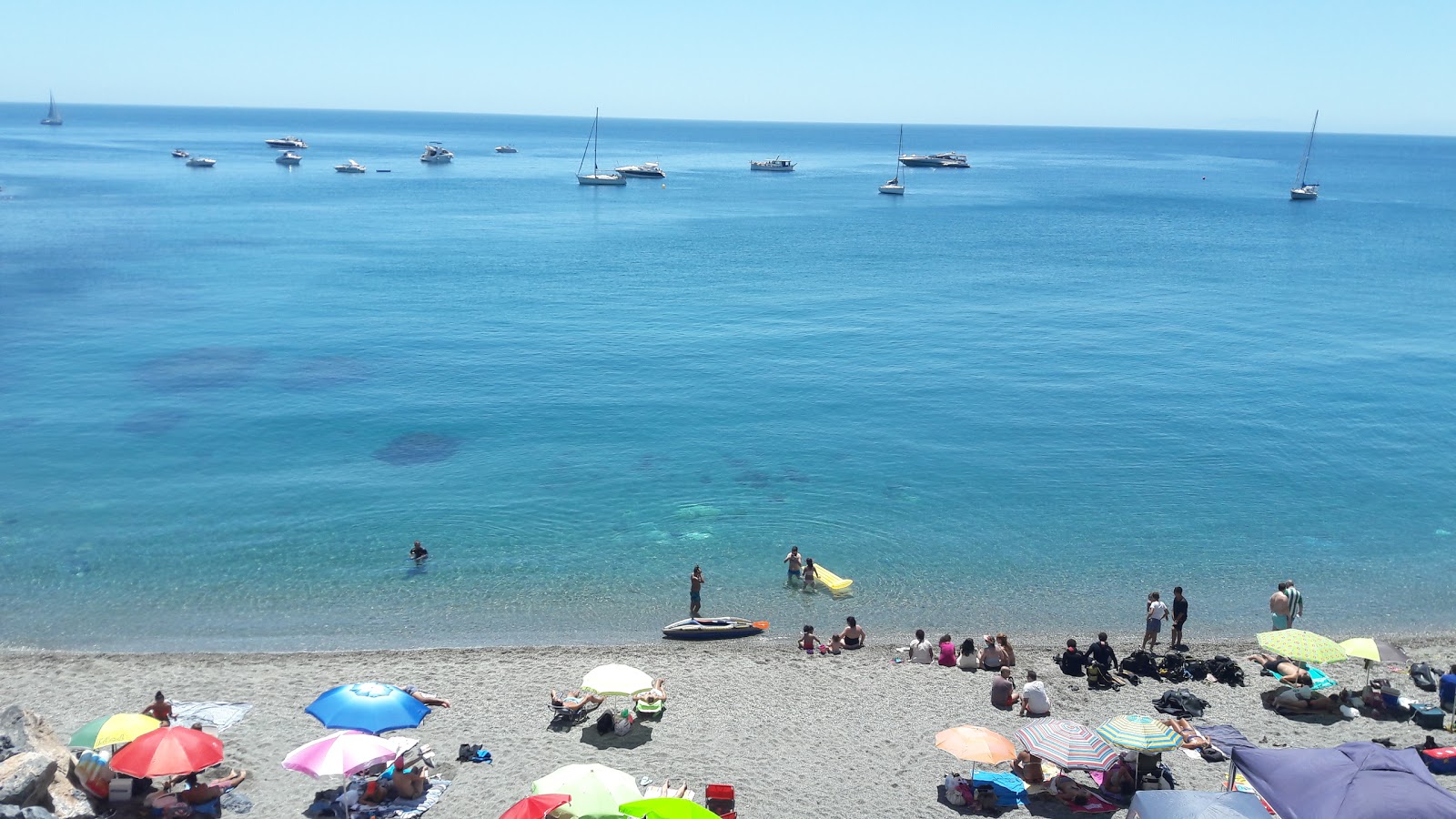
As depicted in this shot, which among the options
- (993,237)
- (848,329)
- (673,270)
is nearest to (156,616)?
(848,329)

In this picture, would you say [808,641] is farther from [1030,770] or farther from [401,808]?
[401,808]

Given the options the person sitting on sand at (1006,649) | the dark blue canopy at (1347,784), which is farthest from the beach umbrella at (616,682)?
the dark blue canopy at (1347,784)

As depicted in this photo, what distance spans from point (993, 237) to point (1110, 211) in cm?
3523

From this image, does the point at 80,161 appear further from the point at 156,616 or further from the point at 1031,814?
the point at 1031,814

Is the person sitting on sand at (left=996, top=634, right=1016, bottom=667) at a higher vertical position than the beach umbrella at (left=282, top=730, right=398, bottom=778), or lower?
lower

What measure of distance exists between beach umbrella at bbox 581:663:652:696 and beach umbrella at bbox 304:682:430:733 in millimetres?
3471

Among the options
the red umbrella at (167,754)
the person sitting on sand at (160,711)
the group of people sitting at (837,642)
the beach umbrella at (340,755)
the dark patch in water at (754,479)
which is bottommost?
the group of people sitting at (837,642)

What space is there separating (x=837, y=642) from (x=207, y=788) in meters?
15.0

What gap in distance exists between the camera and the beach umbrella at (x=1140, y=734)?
18.4 metres

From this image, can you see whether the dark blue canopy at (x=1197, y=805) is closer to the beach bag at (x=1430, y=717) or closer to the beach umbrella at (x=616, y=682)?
the beach bag at (x=1430, y=717)

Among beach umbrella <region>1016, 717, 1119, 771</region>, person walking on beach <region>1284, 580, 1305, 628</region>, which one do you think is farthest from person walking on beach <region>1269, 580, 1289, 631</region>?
beach umbrella <region>1016, 717, 1119, 771</region>

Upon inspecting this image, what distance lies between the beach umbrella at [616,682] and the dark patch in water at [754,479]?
59.6 feet

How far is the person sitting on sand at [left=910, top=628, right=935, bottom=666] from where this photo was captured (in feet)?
84.5

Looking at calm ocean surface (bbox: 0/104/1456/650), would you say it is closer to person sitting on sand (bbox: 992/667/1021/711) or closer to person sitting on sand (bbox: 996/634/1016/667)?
person sitting on sand (bbox: 996/634/1016/667)
